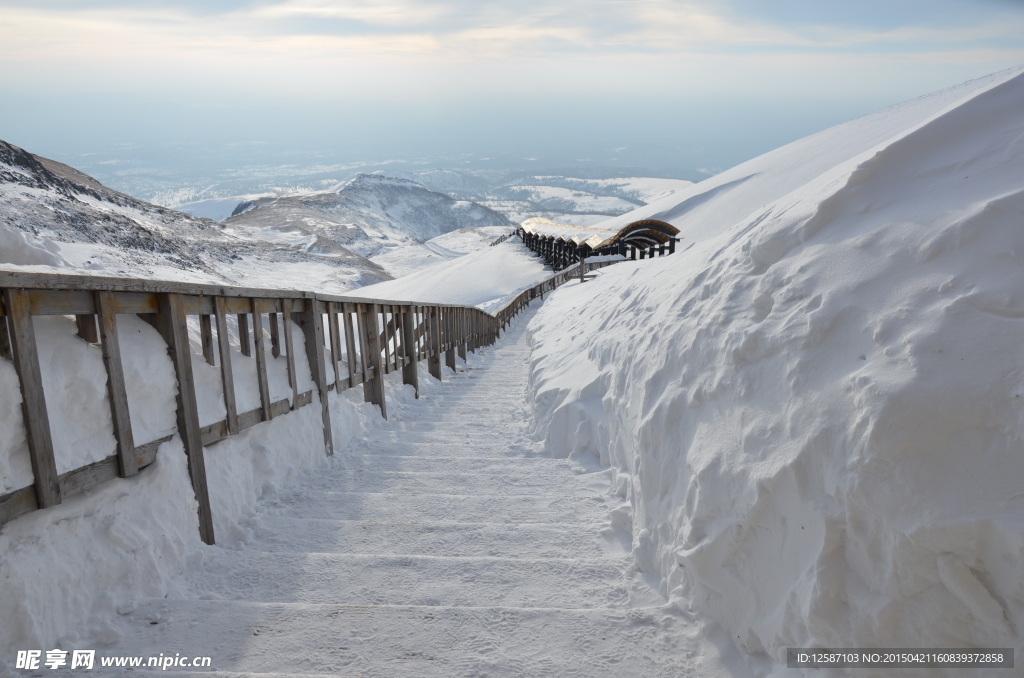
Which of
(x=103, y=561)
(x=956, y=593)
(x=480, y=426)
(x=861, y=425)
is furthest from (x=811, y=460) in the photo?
(x=480, y=426)

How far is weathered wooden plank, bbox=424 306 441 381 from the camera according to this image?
34.7ft

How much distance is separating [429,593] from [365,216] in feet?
485

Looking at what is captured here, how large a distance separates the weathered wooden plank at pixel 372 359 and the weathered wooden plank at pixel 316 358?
4.81 ft

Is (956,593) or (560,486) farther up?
(956,593)

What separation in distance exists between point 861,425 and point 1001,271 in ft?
2.97

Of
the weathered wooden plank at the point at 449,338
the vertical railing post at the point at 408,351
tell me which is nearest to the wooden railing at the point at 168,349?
the vertical railing post at the point at 408,351

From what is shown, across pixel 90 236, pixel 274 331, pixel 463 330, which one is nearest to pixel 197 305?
pixel 274 331

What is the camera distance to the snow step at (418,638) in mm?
2605

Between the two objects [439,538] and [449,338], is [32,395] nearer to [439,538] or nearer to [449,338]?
[439,538]

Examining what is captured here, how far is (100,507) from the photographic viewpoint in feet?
9.76

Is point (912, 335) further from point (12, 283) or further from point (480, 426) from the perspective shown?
point (480, 426)

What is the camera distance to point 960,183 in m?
3.13

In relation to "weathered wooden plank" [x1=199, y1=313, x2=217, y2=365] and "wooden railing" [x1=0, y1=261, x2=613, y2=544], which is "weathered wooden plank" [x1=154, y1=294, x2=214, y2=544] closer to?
"wooden railing" [x1=0, y1=261, x2=613, y2=544]

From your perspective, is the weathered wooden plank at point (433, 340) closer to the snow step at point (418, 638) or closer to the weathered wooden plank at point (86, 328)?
the weathered wooden plank at point (86, 328)
